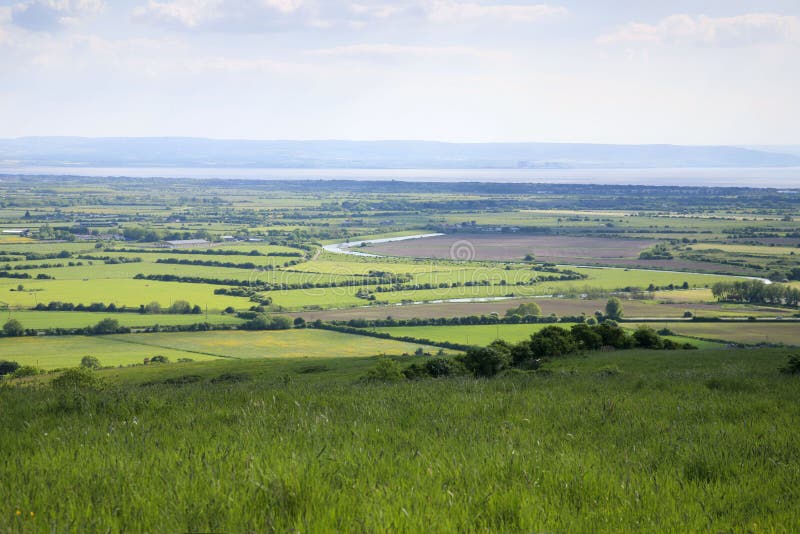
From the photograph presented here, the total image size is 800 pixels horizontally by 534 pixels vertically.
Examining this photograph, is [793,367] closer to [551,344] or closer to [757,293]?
[551,344]

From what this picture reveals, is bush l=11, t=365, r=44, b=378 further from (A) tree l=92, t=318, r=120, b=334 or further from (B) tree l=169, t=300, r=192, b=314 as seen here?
(B) tree l=169, t=300, r=192, b=314

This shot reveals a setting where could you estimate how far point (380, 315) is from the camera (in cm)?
9344

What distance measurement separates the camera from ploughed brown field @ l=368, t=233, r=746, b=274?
138m

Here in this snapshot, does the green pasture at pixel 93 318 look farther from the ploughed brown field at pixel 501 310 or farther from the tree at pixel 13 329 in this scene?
the ploughed brown field at pixel 501 310

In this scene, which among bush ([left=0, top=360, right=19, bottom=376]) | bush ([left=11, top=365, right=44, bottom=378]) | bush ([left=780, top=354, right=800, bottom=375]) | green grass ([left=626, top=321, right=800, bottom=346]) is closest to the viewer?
bush ([left=780, top=354, right=800, bottom=375])

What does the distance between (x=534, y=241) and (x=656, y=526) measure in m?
180

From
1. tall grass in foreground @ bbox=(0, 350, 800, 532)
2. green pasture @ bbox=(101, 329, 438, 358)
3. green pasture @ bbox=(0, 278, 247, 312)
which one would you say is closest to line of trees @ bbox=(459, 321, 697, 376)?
tall grass in foreground @ bbox=(0, 350, 800, 532)

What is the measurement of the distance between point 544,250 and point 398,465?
162 meters

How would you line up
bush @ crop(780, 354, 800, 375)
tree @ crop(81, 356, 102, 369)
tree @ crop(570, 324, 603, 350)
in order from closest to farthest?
bush @ crop(780, 354, 800, 375) → tree @ crop(570, 324, 603, 350) → tree @ crop(81, 356, 102, 369)

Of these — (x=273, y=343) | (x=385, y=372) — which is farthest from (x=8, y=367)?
(x=385, y=372)

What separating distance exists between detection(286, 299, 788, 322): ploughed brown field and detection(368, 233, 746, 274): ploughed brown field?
35.2 metres

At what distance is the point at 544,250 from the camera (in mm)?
164375

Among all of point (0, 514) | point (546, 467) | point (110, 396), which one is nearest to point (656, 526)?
point (546, 467)

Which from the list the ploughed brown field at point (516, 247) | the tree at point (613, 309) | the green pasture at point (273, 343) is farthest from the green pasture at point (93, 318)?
the ploughed brown field at point (516, 247)
